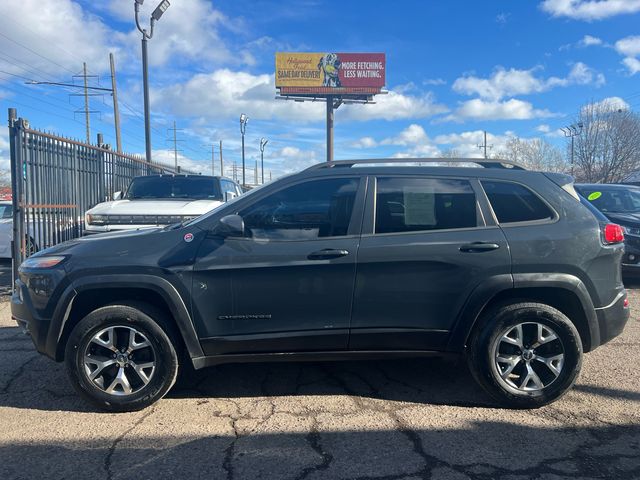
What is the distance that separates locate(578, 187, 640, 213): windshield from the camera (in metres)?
8.71

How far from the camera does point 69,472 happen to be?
2.82 m

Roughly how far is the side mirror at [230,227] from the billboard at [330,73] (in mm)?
42784

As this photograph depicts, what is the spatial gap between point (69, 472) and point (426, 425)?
229 cm

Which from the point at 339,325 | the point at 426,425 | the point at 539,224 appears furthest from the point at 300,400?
the point at 539,224

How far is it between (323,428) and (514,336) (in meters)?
1.59

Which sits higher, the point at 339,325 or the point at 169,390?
the point at 339,325

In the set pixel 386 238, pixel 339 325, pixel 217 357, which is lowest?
pixel 217 357

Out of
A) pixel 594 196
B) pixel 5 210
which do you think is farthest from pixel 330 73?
pixel 594 196

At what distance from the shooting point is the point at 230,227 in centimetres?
349

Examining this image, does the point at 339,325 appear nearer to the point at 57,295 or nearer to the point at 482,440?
the point at 482,440

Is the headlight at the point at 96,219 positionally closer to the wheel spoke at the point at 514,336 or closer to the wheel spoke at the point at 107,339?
the wheel spoke at the point at 107,339

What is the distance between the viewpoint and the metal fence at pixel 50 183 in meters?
6.94

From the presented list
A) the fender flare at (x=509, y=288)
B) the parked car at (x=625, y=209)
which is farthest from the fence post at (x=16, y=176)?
the parked car at (x=625, y=209)

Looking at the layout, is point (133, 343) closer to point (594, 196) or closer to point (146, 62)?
point (594, 196)
